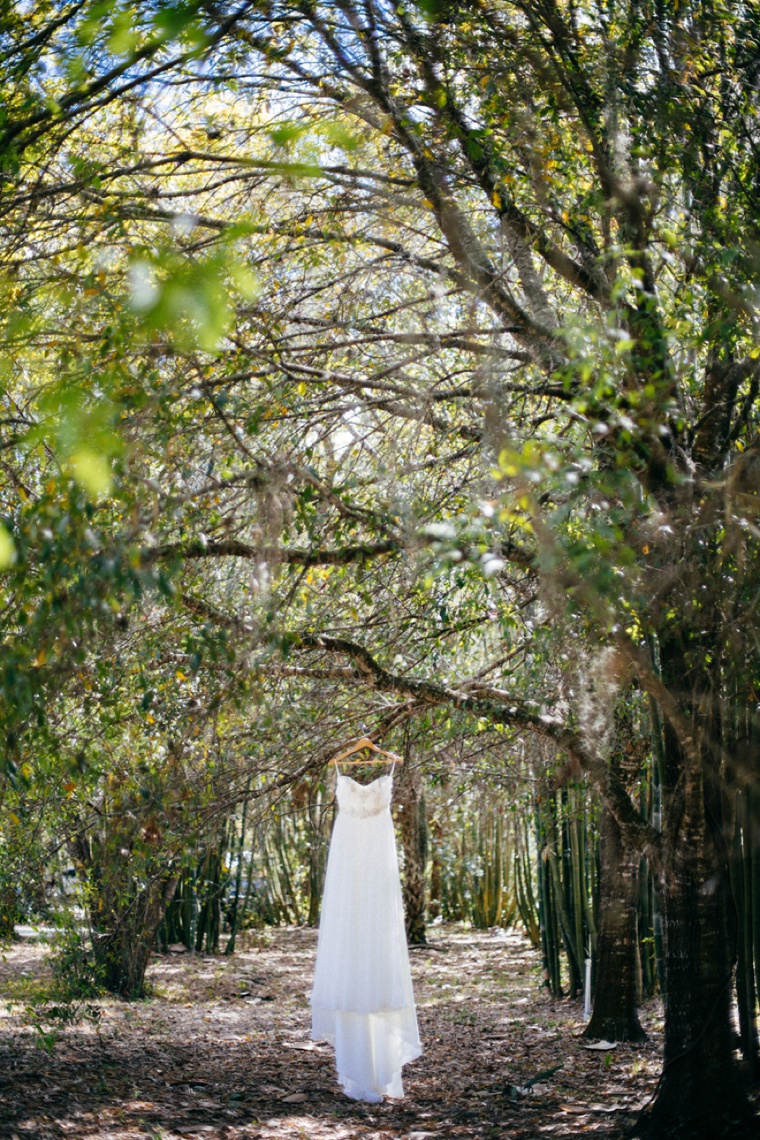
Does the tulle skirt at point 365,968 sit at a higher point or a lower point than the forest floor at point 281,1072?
higher

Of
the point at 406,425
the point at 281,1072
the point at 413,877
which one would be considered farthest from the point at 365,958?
the point at 413,877

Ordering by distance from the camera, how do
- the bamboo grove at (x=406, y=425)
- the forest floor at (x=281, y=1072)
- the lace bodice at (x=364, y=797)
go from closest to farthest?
the bamboo grove at (x=406, y=425) < the forest floor at (x=281, y=1072) < the lace bodice at (x=364, y=797)

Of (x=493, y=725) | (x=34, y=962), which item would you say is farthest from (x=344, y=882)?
(x=34, y=962)

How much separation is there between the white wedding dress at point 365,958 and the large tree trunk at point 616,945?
1503mm

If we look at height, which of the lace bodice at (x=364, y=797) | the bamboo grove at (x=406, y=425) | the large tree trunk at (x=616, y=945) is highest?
the bamboo grove at (x=406, y=425)

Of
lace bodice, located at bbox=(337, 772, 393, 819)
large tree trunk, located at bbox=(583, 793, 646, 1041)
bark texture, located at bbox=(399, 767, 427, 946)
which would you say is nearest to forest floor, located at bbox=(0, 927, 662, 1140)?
large tree trunk, located at bbox=(583, 793, 646, 1041)

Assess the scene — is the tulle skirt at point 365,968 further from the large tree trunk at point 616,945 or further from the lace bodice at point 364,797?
the large tree trunk at point 616,945

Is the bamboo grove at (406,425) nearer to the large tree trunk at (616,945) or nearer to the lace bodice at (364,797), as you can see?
the lace bodice at (364,797)

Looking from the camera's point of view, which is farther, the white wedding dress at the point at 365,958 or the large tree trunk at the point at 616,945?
the large tree trunk at the point at 616,945

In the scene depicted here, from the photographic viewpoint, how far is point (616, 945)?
19.1 feet

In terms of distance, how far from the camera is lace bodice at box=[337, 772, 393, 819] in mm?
4715

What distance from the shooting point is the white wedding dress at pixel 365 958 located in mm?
4492

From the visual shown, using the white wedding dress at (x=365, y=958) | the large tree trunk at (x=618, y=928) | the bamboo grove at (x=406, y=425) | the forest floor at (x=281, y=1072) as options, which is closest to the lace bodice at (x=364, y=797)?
the white wedding dress at (x=365, y=958)

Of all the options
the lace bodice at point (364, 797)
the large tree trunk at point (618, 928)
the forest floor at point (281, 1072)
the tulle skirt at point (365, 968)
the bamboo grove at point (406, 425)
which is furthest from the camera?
the large tree trunk at point (618, 928)
